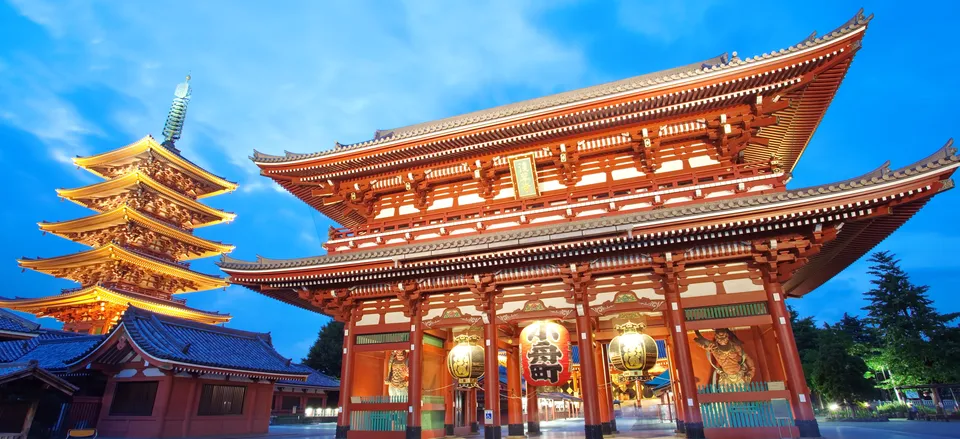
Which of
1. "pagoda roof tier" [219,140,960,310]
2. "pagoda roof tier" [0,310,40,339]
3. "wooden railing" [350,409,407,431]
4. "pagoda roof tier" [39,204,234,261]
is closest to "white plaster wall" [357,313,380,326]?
"pagoda roof tier" [219,140,960,310]

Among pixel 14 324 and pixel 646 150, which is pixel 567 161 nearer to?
pixel 646 150

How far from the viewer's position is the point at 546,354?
1336 cm

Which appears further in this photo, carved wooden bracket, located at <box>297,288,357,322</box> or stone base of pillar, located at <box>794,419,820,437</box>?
carved wooden bracket, located at <box>297,288,357,322</box>

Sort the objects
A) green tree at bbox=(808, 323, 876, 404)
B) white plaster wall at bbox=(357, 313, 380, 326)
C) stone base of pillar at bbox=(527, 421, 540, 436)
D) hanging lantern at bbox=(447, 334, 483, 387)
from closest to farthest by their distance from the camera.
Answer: hanging lantern at bbox=(447, 334, 483, 387) → white plaster wall at bbox=(357, 313, 380, 326) → stone base of pillar at bbox=(527, 421, 540, 436) → green tree at bbox=(808, 323, 876, 404)

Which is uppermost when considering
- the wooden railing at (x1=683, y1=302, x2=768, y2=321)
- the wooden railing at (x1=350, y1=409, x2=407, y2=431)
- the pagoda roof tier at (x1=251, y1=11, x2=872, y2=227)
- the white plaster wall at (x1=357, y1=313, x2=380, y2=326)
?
the pagoda roof tier at (x1=251, y1=11, x2=872, y2=227)

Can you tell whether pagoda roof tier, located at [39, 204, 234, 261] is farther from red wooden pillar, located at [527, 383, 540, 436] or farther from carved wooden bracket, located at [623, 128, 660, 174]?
carved wooden bracket, located at [623, 128, 660, 174]

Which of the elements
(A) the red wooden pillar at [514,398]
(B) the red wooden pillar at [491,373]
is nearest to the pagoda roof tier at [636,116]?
(B) the red wooden pillar at [491,373]

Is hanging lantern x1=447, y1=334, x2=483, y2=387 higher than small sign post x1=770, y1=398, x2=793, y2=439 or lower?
higher

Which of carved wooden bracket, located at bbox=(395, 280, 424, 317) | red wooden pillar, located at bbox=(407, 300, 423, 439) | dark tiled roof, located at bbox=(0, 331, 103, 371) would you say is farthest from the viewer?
dark tiled roof, located at bbox=(0, 331, 103, 371)

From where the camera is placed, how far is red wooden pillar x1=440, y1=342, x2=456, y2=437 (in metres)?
16.2

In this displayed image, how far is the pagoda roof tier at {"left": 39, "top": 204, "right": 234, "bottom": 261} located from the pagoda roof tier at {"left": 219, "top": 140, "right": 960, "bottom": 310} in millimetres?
23611

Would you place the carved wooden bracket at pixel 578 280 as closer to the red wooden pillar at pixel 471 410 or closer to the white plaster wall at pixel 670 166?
the white plaster wall at pixel 670 166

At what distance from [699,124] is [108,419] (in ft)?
75.0

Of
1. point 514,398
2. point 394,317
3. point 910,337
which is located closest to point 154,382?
point 394,317
